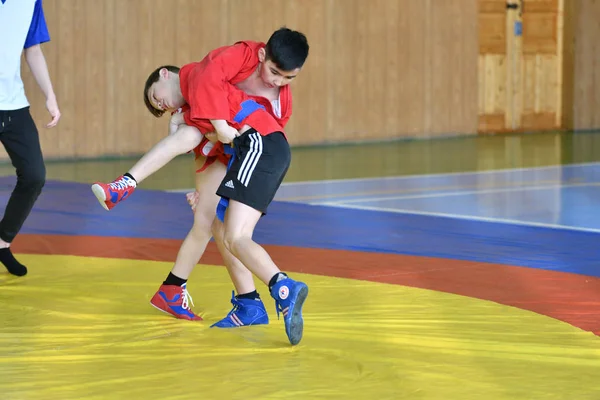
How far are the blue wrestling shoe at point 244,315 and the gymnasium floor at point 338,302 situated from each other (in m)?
0.05

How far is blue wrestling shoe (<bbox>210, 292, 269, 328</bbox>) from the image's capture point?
3.61 m

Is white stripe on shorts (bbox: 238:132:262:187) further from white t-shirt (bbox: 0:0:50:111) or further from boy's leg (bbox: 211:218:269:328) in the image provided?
white t-shirt (bbox: 0:0:50:111)

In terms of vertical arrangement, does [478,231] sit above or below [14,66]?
below

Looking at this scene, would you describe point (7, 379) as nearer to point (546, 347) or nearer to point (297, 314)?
point (297, 314)

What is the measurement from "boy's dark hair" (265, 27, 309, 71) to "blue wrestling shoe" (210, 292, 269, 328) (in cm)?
76

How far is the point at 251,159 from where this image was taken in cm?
345

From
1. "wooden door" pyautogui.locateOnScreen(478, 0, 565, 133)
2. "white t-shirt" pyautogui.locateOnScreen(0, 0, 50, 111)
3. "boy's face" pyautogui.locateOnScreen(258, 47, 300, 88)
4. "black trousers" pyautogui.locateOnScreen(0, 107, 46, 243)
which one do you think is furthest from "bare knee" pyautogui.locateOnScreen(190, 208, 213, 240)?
"wooden door" pyautogui.locateOnScreen(478, 0, 565, 133)

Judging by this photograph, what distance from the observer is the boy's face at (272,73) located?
11.2 ft

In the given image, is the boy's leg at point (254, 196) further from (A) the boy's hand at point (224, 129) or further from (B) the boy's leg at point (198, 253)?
(B) the boy's leg at point (198, 253)

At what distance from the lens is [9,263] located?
14.7 ft

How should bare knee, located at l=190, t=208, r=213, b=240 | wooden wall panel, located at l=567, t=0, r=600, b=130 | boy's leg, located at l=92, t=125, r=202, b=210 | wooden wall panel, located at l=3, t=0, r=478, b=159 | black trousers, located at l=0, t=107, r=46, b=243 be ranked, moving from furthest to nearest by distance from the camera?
wooden wall panel, located at l=567, t=0, r=600, b=130, wooden wall panel, located at l=3, t=0, r=478, b=159, black trousers, located at l=0, t=107, r=46, b=243, bare knee, located at l=190, t=208, r=213, b=240, boy's leg, located at l=92, t=125, r=202, b=210

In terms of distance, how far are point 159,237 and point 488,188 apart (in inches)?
127

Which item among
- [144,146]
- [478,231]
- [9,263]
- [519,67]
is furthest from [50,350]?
[519,67]

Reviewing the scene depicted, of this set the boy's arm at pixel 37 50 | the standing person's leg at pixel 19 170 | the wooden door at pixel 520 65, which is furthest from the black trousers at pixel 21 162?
the wooden door at pixel 520 65
